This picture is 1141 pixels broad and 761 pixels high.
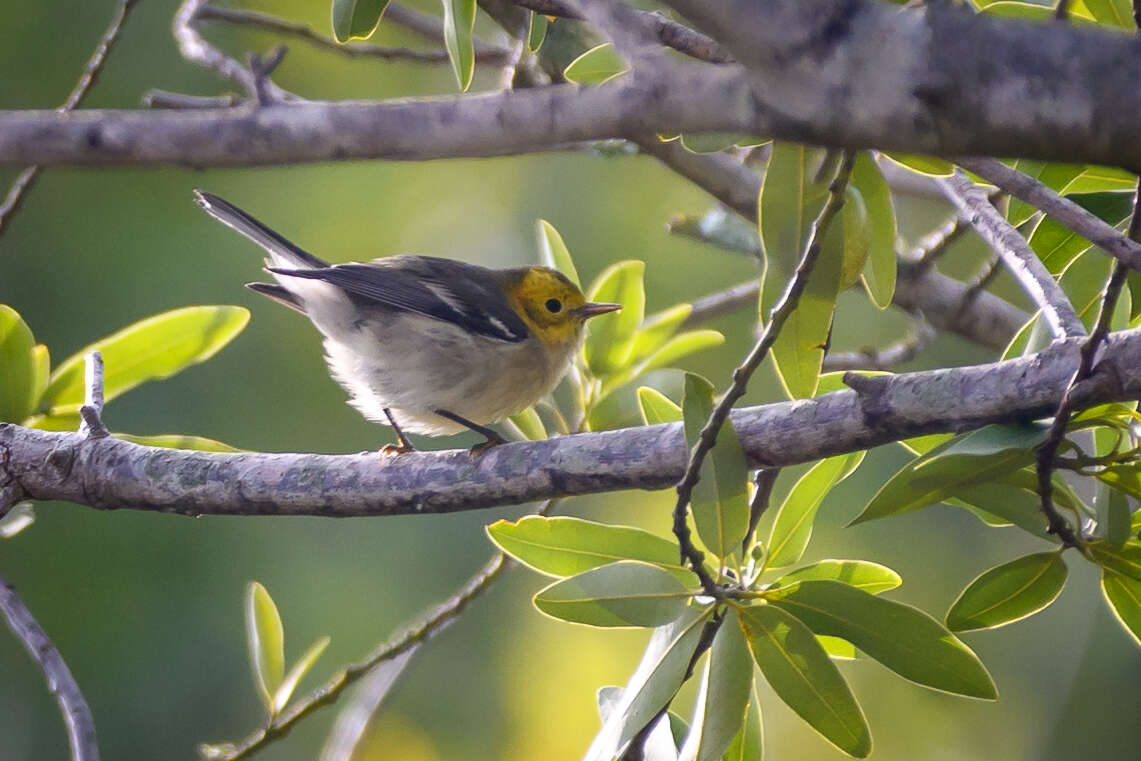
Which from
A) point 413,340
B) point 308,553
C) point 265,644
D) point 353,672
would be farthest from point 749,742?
point 308,553

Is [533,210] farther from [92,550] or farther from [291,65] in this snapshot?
[92,550]

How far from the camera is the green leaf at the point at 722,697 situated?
1873 mm

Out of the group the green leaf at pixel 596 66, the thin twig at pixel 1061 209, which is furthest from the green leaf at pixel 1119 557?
the green leaf at pixel 596 66

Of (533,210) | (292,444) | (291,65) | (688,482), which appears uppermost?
(688,482)

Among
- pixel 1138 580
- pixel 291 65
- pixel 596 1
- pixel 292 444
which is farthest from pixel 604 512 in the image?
pixel 596 1

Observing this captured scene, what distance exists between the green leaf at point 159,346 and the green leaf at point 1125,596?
2.17 meters

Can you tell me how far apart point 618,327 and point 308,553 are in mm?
3105

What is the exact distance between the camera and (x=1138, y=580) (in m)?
2.05

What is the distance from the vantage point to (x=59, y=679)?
2.17 m

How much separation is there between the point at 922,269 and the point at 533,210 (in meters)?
3.80

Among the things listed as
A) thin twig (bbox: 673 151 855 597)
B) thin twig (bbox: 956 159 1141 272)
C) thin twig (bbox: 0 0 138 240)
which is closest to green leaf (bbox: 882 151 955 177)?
thin twig (bbox: 956 159 1141 272)

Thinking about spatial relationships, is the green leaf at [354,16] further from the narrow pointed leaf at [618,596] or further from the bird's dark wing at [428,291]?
the narrow pointed leaf at [618,596]

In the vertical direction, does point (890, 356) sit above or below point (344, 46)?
below

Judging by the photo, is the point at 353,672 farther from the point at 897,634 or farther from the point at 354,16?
the point at 354,16
